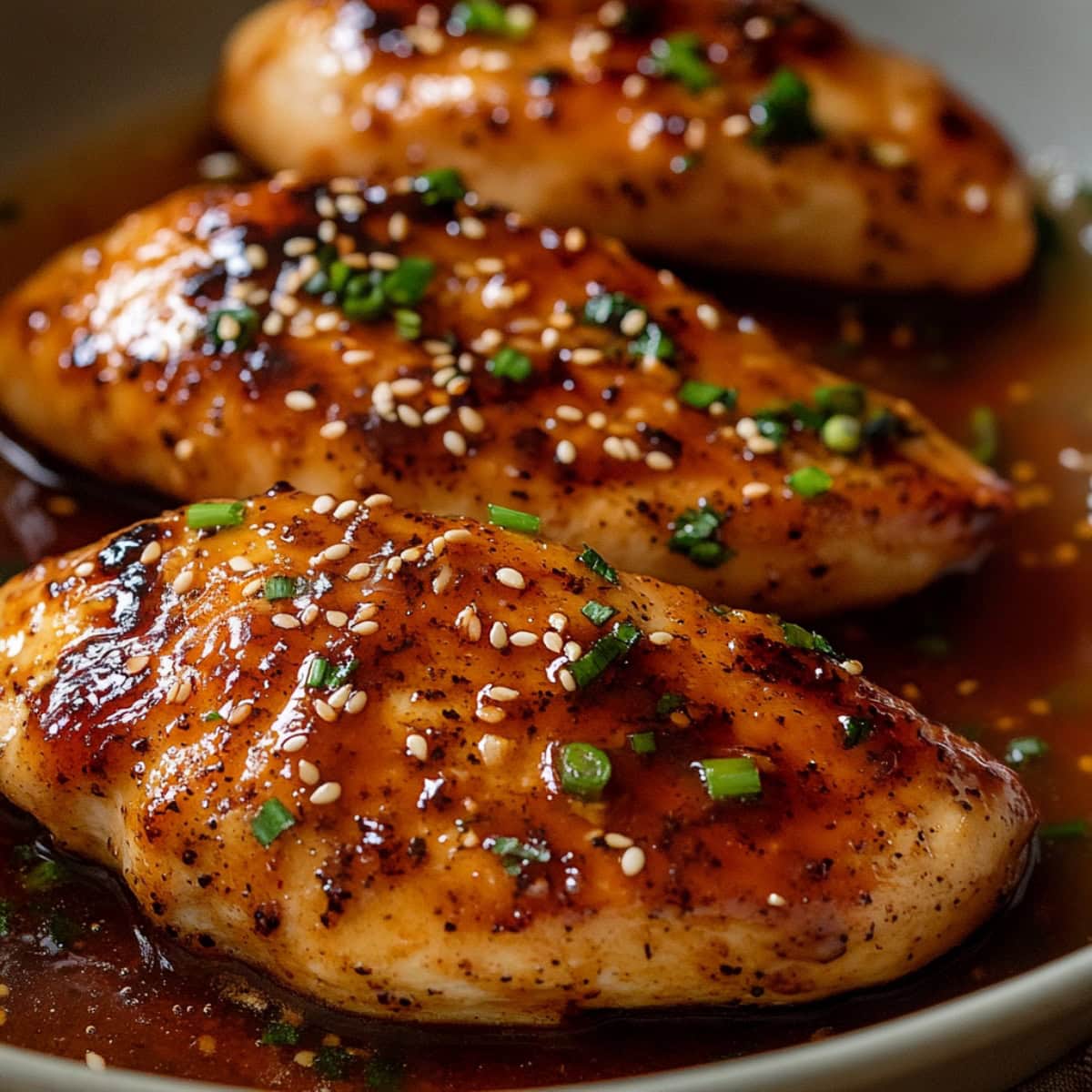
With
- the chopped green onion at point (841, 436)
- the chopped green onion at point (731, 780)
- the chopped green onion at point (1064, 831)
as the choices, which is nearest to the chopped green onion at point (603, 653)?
the chopped green onion at point (731, 780)

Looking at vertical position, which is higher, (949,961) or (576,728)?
(576,728)

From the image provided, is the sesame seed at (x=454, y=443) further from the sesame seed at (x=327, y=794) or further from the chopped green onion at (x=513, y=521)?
the sesame seed at (x=327, y=794)

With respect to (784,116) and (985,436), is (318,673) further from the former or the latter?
(784,116)

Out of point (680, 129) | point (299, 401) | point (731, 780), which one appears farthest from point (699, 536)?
point (680, 129)

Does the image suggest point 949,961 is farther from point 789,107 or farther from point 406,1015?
point 789,107

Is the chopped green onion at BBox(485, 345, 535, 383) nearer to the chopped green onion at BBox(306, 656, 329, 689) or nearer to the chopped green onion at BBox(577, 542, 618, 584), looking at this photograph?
the chopped green onion at BBox(577, 542, 618, 584)

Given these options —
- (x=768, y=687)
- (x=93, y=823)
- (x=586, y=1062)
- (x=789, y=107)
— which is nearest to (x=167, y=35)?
(x=789, y=107)
